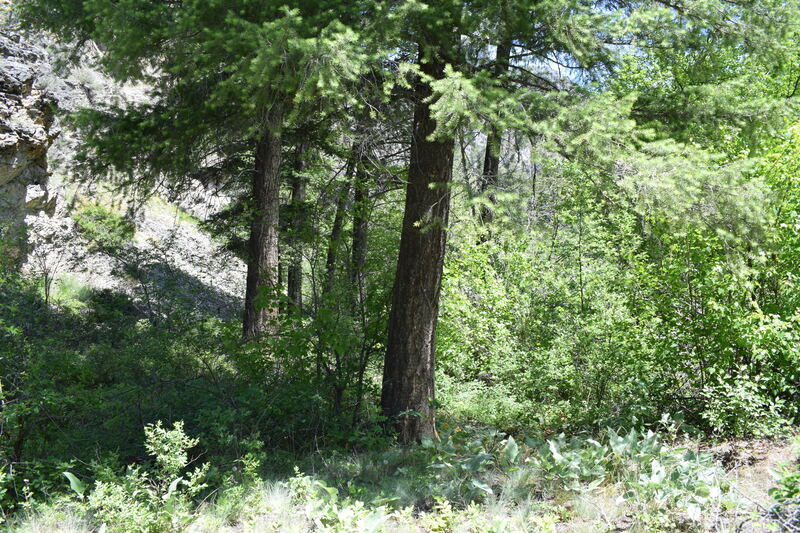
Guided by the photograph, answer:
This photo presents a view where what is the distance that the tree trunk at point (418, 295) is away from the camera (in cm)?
602

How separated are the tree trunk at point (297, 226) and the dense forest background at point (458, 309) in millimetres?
755

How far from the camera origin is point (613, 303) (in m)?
6.95

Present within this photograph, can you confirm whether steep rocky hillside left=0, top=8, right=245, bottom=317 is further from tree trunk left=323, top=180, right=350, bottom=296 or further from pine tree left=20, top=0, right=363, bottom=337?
tree trunk left=323, top=180, right=350, bottom=296

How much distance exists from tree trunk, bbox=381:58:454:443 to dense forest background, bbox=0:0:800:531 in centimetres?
2

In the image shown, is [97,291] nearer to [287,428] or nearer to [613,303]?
[287,428]

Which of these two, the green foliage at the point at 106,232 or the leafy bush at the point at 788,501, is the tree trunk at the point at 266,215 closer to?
the green foliage at the point at 106,232

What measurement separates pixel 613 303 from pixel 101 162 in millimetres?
7365

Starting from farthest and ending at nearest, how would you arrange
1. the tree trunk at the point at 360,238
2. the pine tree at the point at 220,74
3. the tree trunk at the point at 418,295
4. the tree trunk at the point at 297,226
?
1. the tree trunk at the point at 297,226
2. the tree trunk at the point at 360,238
3. the tree trunk at the point at 418,295
4. the pine tree at the point at 220,74

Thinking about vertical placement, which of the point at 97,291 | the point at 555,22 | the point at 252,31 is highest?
the point at 555,22

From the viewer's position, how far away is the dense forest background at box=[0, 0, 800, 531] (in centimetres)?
444

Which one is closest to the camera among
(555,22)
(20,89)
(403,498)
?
(403,498)

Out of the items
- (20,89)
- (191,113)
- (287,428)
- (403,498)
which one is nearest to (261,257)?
(191,113)

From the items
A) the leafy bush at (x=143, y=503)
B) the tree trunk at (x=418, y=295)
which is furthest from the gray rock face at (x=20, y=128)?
the leafy bush at (x=143, y=503)

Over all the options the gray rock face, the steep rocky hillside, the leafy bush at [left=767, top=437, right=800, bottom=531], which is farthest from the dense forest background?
the gray rock face
